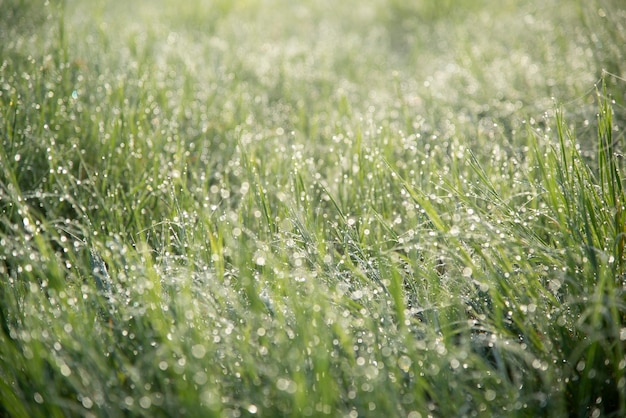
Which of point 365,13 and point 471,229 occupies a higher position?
point 365,13

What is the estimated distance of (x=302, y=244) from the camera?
1.51 meters

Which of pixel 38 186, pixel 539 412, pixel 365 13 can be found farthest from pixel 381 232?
pixel 365 13

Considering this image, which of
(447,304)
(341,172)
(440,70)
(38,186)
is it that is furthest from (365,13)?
(447,304)

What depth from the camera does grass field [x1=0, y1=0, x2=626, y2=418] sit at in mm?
1048

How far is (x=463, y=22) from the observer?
13.4 feet

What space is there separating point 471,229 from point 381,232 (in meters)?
0.36

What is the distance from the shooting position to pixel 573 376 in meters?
1.06

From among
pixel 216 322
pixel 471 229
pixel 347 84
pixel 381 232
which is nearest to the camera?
pixel 216 322

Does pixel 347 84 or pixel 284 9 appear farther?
pixel 284 9

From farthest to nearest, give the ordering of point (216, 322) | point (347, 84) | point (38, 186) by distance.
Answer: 1. point (347, 84)
2. point (38, 186)
3. point (216, 322)

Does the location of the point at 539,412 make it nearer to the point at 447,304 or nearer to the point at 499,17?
the point at 447,304

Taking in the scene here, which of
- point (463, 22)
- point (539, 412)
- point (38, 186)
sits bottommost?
point (539, 412)

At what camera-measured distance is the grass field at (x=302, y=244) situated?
105cm

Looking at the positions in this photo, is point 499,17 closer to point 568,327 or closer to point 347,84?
point 347,84
